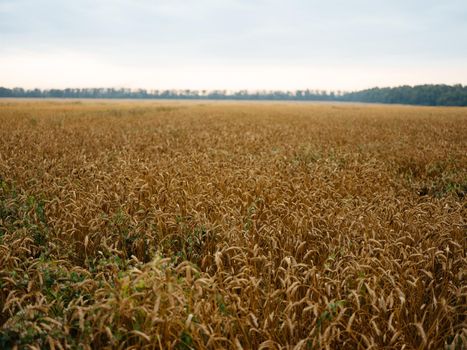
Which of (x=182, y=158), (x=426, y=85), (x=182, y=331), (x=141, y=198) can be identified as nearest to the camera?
(x=182, y=331)

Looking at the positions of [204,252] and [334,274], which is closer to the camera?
[334,274]

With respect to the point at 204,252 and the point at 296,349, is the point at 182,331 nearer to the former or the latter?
the point at 296,349

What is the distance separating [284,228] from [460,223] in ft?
6.80

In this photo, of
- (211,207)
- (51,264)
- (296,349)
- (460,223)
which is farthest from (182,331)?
(460,223)

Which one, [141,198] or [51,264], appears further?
[141,198]

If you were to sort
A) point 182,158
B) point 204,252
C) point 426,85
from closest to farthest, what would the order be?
point 204,252 < point 182,158 < point 426,85

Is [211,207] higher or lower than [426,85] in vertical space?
lower

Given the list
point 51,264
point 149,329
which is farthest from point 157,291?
point 51,264

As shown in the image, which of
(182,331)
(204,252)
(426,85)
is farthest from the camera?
(426,85)

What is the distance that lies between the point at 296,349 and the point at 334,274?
1.40 metres

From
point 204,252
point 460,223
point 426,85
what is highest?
point 426,85

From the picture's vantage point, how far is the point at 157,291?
8.13ft

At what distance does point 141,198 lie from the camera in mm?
5844

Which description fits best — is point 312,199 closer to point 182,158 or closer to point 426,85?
point 182,158
